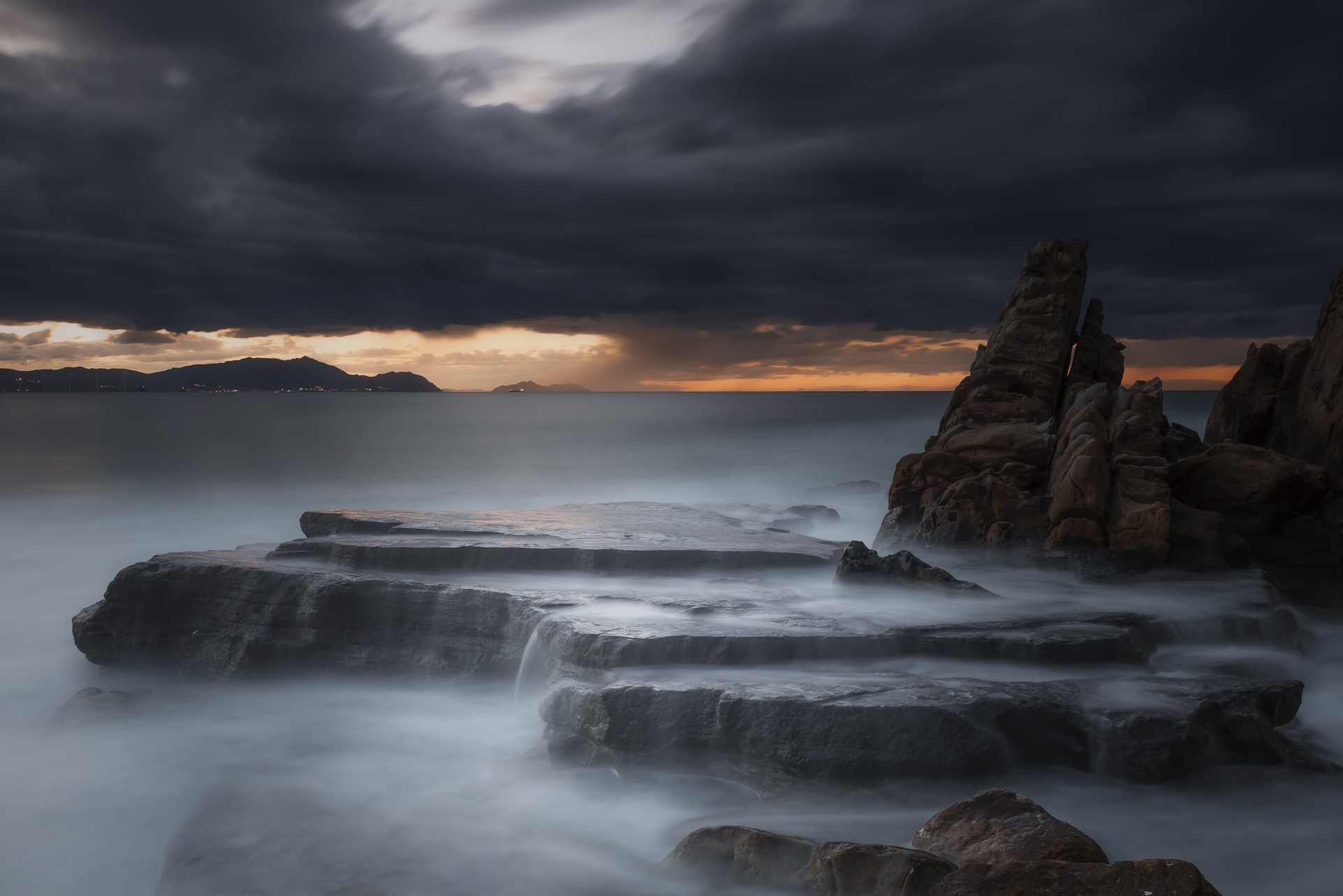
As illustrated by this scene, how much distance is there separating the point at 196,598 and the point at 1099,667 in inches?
380

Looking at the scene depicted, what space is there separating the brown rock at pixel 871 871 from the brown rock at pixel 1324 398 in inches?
493

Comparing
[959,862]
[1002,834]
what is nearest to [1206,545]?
[1002,834]

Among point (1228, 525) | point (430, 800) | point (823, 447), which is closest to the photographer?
point (430, 800)

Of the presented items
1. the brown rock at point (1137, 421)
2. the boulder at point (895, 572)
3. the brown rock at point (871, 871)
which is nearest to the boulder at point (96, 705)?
the brown rock at point (871, 871)

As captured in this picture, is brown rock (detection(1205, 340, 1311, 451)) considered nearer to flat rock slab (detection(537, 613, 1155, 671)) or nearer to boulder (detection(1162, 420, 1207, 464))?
boulder (detection(1162, 420, 1207, 464))

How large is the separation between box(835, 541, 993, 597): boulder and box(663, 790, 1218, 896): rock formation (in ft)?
15.1

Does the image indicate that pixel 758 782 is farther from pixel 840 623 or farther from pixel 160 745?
pixel 160 745

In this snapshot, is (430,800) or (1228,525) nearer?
(430,800)

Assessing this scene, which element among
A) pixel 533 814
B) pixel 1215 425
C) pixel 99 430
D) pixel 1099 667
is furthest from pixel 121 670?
pixel 99 430

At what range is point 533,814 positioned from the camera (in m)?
6.52

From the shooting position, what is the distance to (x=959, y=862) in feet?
14.9

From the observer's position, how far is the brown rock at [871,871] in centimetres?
424

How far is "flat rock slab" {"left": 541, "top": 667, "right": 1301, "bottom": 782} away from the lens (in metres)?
6.19

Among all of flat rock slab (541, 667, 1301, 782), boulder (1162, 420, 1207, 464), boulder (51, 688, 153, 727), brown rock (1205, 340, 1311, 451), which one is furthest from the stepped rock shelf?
brown rock (1205, 340, 1311, 451)
